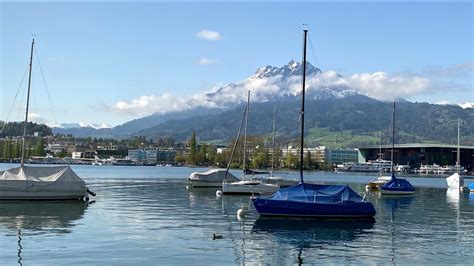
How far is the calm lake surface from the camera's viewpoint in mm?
29031

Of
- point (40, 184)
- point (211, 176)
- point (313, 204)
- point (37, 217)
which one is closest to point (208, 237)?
point (313, 204)

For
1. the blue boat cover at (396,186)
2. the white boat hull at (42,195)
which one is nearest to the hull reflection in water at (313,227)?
the white boat hull at (42,195)

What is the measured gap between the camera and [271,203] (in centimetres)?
4472

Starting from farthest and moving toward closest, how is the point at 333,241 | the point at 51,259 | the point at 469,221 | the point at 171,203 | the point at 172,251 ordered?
the point at 171,203, the point at 469,221, the point at 333,241, the point at 172,251, the point at 51,259

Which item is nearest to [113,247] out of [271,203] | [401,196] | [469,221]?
[271,203]

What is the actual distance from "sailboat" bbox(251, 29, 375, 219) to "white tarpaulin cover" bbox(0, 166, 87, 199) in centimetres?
2304

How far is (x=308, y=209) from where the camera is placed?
4438cm

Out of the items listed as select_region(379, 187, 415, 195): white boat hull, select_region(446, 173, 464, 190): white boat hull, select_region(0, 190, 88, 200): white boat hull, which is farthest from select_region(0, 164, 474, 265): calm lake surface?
select_region(446, 173, 464, 190): white boat hull

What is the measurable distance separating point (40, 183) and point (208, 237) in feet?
93.3

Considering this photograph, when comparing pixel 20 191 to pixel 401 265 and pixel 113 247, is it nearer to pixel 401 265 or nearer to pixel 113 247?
pixel 113 247

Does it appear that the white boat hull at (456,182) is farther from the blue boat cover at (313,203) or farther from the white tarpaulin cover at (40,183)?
the white tarpaulin cover at (40,183)

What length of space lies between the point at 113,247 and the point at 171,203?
2968cm

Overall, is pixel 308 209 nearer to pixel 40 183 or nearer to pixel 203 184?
pixel 40 183

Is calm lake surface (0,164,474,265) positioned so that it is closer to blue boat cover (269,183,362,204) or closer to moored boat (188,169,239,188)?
blue boat cover (269,183,362,204)
